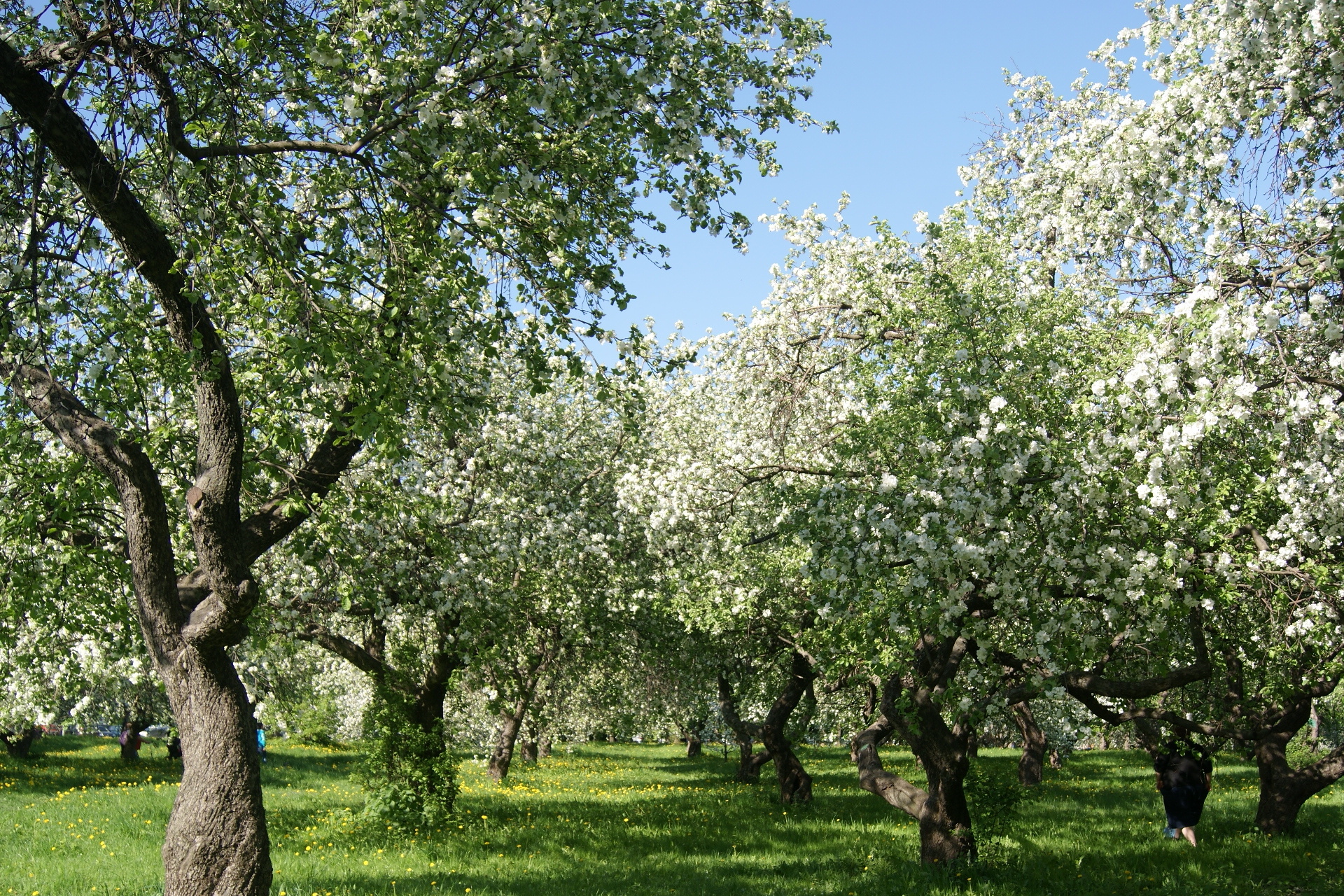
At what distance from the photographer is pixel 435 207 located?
6.49 m

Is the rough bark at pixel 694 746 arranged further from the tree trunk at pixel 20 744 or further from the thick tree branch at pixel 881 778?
the thick tree branch at pixel 881 778

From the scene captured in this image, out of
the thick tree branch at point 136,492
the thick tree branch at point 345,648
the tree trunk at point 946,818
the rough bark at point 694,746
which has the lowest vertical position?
the rough bark at point 694,746

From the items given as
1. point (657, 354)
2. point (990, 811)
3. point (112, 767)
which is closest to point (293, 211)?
point (657, 354)

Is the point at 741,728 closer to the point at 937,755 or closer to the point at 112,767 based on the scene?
the point at 937,755

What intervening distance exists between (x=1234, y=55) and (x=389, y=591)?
12645 millimetres

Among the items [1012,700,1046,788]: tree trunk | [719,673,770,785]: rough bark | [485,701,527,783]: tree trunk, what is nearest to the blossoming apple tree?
[719,673,770,785]: rough bark

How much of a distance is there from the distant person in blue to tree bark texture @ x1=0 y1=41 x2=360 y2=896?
12.8 m

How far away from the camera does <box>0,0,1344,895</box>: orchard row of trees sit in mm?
6359

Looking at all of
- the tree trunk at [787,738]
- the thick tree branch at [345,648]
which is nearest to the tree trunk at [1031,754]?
the tree trunk at [787,738]

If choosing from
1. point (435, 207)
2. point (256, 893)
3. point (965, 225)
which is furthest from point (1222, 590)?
point (256, 893)

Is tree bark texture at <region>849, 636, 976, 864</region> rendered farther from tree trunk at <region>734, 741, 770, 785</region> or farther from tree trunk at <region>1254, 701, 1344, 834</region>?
tree trunk at <region>734, 741, 770, 785</region>

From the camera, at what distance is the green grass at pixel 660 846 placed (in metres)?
11.2

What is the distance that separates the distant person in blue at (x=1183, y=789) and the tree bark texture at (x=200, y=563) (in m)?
12.8

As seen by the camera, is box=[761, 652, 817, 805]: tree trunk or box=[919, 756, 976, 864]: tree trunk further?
box=[761, 652, 817, 805]: tree trunk
